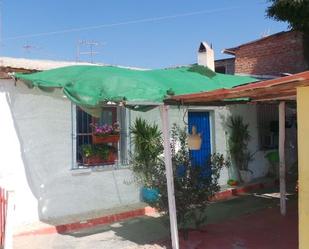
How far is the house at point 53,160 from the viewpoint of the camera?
8219mm

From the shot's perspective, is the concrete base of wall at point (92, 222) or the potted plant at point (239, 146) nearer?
the concrete base of wall at point (92, 222)

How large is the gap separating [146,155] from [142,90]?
3998 millimetres

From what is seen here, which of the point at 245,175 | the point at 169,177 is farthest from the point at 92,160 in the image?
the point at 245,175

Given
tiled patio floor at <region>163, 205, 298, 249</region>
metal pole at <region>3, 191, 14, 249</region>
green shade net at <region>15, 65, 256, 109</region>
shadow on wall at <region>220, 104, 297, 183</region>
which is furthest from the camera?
shadow on wall at <region>220, 104, 297, 183</region>

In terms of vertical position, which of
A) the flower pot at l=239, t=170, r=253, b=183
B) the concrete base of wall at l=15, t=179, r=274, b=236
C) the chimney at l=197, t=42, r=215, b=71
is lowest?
the concrete base of wall at l=15, t=179, r=274, b=236

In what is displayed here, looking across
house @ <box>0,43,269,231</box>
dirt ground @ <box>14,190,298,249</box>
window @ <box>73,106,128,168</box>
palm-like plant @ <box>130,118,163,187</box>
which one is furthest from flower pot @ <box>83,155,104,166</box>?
dirt ground @ <box>14,190,298,249</box>

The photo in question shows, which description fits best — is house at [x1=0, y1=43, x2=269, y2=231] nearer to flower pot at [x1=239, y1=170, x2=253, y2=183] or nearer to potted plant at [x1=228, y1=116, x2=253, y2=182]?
potted plant at [x1=228, y1=116, x2=253, y2=182]

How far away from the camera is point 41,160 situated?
28.1ft

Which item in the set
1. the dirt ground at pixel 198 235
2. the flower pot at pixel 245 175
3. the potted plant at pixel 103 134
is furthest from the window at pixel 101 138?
the flower pot at pixel 245 175

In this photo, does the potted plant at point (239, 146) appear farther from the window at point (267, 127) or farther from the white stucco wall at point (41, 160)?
the white stucco wall at point (41, 160)

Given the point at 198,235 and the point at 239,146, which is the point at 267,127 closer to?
the point at 239,146

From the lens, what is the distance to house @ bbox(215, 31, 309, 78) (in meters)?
16.0

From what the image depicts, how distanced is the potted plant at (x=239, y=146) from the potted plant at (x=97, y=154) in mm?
4140

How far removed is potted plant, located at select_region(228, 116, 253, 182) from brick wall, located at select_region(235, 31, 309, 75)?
4023 mm
